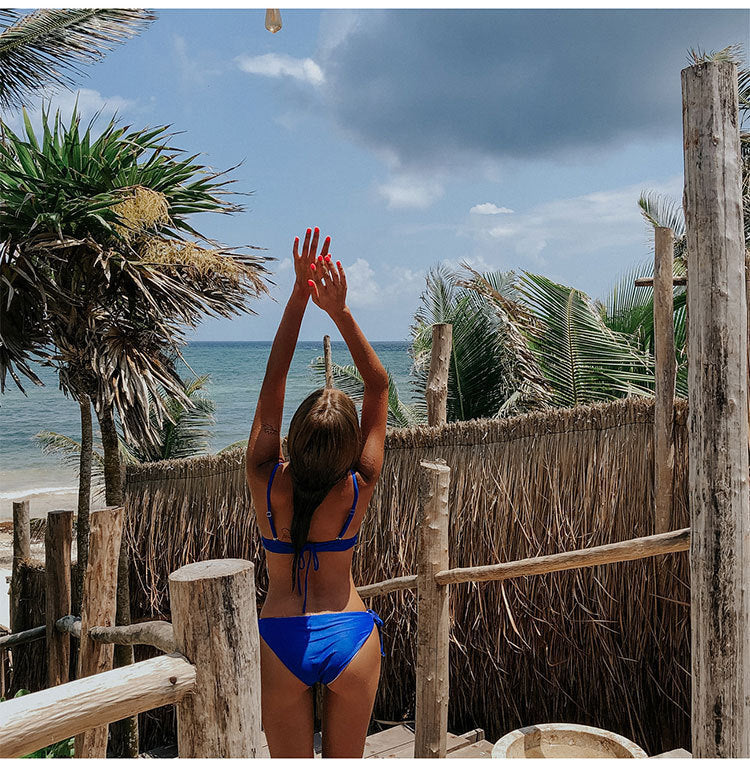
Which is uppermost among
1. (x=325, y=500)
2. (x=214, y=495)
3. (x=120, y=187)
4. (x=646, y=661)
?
(x=120, y=187)

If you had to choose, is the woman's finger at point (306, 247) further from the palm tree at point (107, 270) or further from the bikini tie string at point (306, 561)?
the palm tree at point (107, 270)

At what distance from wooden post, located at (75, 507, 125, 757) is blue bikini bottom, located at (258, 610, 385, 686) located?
54.8 inches

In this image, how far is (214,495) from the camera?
4.21 meters

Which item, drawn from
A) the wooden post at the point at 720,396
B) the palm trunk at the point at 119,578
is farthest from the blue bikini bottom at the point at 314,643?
the palm trunk at the point at 119,578

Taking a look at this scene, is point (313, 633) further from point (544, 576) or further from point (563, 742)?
point (544, 576)

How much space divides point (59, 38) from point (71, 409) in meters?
28.8

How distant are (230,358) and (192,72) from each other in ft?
70.9

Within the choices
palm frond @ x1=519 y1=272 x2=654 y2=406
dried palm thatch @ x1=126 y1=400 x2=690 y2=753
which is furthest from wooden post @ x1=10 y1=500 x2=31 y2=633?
palm frond @ x1=519 y1=272 x2=654 y2=406

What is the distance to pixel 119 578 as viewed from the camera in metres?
4.12

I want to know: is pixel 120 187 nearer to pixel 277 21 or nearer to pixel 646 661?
pixel 277 21

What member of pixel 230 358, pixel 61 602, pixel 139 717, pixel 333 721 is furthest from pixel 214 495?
pixel 230 358

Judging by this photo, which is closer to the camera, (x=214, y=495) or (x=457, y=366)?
(x=214, y=495)

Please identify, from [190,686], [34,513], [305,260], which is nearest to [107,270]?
[305,260]

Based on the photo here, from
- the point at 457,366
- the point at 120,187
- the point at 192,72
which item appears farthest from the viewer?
the point at 192,72
